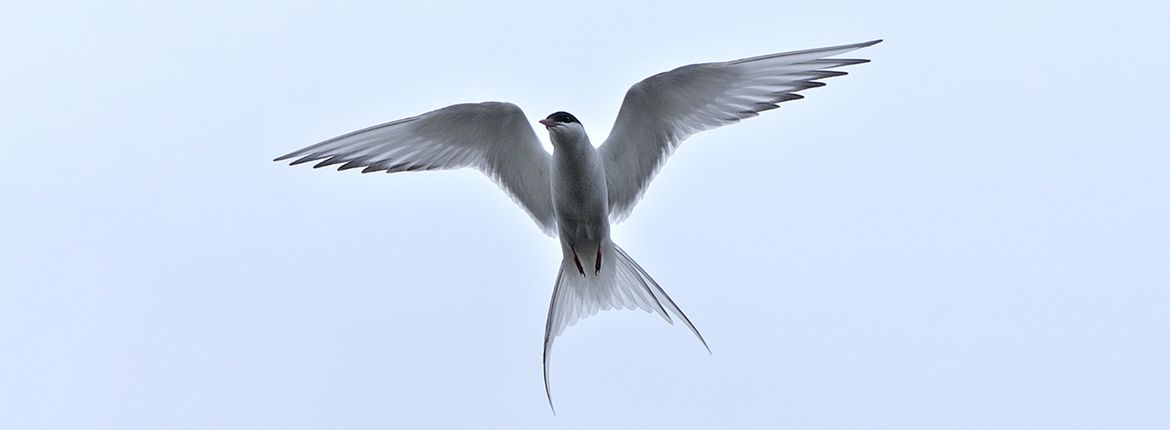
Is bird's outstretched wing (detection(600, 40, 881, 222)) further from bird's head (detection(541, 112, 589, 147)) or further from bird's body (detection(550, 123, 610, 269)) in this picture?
bird's head (detection(541, 112, 589, 147))

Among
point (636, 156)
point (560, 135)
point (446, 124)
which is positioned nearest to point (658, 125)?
point (636, 156)

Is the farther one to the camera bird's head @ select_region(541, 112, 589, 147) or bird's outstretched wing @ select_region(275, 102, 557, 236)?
bird's outstretched wing @ select_region(275, 102, 557, 236)

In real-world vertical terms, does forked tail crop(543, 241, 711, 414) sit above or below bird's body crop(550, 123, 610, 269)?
below

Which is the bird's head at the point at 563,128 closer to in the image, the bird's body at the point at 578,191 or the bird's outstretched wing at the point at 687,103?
the bird's body at the point at 578,191

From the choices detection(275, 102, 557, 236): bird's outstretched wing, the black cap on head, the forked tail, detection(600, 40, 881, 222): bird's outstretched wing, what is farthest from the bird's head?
the forked tail

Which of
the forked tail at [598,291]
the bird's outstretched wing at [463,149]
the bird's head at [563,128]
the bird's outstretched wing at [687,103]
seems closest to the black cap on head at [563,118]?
the bird's head at [563,128]

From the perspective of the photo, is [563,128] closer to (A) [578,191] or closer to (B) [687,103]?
(A) [578,191]

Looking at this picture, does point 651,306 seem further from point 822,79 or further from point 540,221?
point 822,79
